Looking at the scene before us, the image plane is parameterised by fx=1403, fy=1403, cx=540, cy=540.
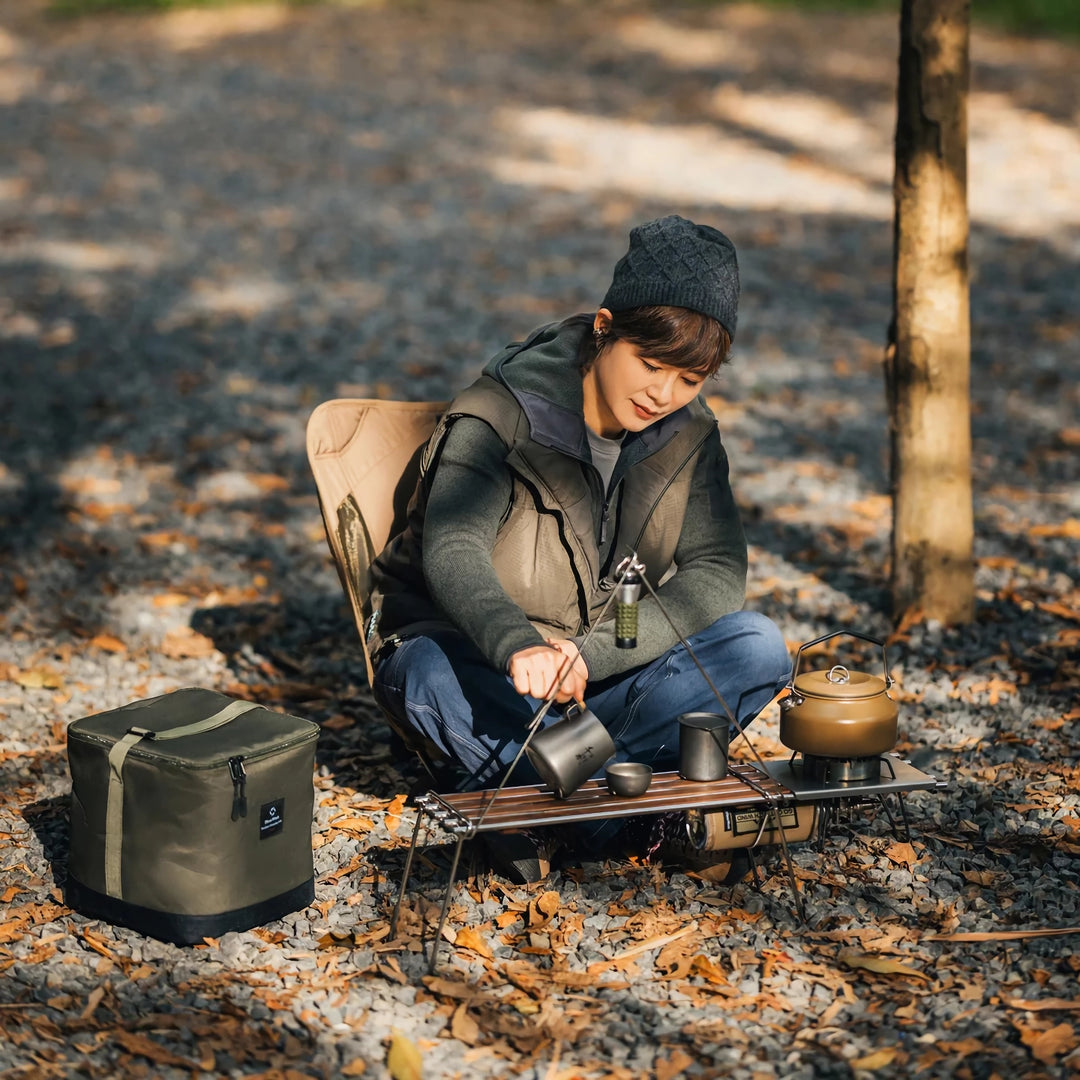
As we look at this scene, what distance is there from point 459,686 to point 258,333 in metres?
6.43

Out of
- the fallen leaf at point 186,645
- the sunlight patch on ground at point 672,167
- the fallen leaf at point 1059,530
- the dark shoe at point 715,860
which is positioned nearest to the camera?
the dark shoe at point 715,860

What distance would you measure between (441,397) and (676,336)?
17.5ft

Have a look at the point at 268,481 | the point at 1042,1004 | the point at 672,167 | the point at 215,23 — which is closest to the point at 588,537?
the point at 1042,1004

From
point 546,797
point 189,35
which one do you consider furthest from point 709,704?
point 189,35

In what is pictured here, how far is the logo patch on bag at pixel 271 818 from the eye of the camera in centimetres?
352

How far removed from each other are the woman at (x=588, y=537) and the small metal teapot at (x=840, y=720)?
0.25m

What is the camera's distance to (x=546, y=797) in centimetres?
354

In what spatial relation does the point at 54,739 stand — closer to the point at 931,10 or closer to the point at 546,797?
the point at 546,797

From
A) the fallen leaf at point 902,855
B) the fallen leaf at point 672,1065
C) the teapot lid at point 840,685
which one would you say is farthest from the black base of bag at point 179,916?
the fallen leaf at point 902,855

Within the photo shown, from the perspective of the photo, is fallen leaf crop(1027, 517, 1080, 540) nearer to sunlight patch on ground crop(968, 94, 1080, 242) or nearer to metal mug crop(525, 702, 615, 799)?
metal mug crop(525, 702, 615, 799)

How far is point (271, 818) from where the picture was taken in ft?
11.6

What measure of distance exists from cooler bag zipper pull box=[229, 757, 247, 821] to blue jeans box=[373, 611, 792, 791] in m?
0.55

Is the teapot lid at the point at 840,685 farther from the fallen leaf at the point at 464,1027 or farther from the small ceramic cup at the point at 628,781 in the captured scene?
the fallen leaf at the point at 464,1027

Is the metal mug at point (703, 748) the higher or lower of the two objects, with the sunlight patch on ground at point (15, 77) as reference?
lower
